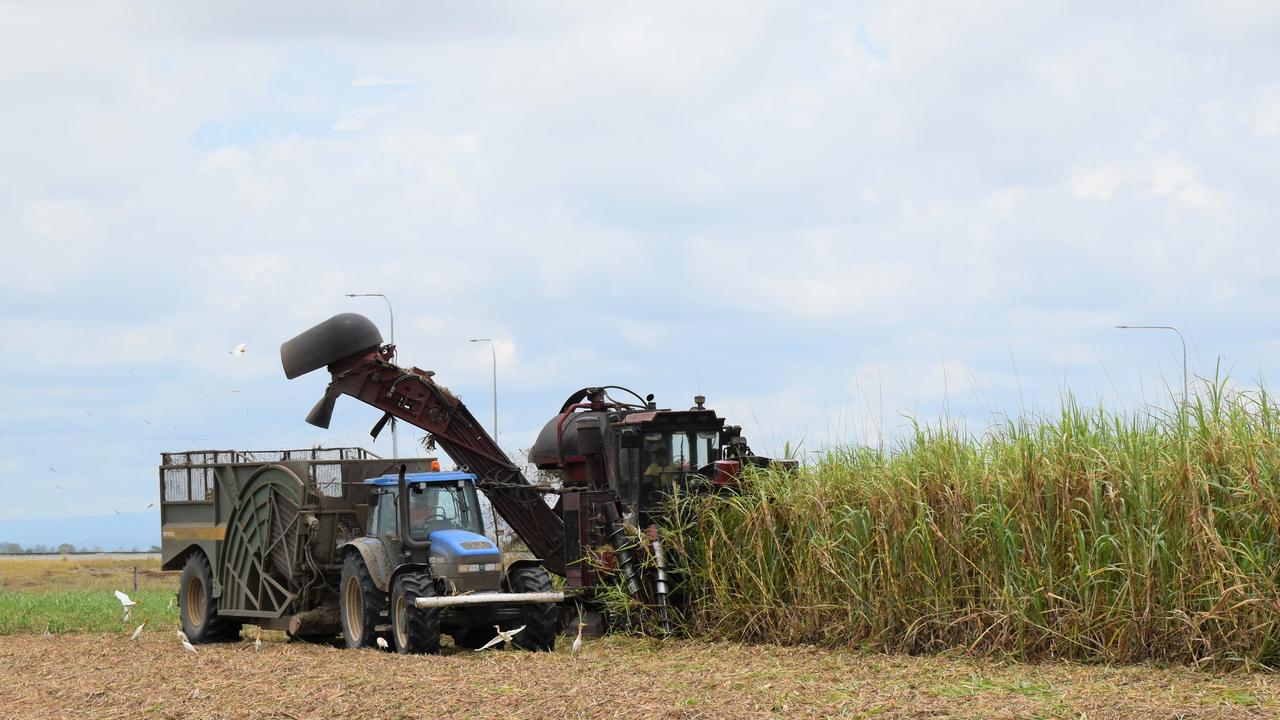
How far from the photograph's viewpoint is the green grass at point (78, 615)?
67.4 feet

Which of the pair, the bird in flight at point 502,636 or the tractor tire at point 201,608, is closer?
the bird in flight at point 502,636

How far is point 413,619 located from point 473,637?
182 centimetres

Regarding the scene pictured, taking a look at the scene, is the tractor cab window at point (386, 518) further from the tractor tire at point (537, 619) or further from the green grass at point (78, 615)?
the green grass at point (78, 615)

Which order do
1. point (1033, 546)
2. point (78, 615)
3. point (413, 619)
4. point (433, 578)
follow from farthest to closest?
1. point (78, 615)
2. point (433, 578)
3. point (413, 619)
4. point (1033, 546)

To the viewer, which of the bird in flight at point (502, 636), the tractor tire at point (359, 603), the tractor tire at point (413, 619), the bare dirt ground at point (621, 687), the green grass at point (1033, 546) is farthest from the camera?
the tractor tire at point (359, 603)

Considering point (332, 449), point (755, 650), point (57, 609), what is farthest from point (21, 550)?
point (755, 650)

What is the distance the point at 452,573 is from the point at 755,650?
10.8 ft

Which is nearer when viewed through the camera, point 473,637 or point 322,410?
Result: point 473,637

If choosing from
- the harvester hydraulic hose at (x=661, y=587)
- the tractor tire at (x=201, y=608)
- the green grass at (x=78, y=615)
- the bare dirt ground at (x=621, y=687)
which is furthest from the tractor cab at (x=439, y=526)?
the green grass at (x=78, y=615)

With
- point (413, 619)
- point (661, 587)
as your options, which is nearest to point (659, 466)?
point (661, 587)

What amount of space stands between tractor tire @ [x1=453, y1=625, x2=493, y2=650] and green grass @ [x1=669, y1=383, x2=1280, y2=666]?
7.92ft

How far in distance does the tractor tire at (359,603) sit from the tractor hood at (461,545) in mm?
771

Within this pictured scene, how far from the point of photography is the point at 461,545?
15.1 m

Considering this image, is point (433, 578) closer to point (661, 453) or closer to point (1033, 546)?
point (661, 453)
